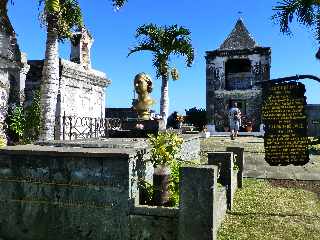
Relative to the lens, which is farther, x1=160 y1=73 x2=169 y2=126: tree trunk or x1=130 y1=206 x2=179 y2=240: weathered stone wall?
x1=160 y1=73 x2=169 y2=126: tree trunk

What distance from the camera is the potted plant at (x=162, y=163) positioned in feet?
18.7

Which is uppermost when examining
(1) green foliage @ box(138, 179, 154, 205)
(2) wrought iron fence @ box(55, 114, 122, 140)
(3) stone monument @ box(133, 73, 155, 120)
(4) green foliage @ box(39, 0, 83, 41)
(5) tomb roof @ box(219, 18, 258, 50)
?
(5) tomb roof @ box(219, 18, 258, 50)

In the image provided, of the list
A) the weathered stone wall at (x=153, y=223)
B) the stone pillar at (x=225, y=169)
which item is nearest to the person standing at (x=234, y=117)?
the stone pillar at (x=225, y=169)

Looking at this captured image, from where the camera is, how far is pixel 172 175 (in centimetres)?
653

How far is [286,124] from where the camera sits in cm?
568

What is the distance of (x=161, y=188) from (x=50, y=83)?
8415 millimetres

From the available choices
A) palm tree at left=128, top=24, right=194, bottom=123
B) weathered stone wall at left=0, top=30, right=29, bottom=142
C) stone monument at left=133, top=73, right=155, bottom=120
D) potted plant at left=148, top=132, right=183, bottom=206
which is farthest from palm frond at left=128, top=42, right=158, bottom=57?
potted plant at left=148, top=132, right=183, bottom=206

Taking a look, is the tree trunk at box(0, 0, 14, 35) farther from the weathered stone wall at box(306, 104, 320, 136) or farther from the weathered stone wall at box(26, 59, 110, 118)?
the weathered stone wall at box(306, 104, 320, 136)

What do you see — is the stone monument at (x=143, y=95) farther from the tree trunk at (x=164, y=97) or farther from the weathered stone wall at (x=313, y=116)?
the weathered stone wall at (x=313, y=116)

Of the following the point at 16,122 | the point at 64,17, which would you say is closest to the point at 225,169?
the point at 64,17

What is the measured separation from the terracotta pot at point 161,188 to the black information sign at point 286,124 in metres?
1.59

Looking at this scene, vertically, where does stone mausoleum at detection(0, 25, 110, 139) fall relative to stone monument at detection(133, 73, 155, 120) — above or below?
above

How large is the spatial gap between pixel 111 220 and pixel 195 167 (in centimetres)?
151

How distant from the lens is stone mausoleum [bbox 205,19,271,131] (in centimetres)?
3322
